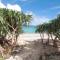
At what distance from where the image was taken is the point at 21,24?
68.6 feet

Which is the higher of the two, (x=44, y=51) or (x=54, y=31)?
(x=54, y=31)

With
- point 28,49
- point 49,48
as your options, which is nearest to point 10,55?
→ point 28,49

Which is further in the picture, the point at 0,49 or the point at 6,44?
the point at 6,44

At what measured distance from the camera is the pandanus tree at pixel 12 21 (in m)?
20.1

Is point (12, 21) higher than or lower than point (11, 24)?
higher

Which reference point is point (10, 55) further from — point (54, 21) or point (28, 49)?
point (54, 21)

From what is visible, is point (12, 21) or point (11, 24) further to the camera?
point (11, 24)

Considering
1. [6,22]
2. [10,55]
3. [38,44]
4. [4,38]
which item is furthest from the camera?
[38,44]

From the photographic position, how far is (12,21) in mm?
20516

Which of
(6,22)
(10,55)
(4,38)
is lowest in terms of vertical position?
(10,55)

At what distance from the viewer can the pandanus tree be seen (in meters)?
20.1

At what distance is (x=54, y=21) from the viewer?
66.6 feet

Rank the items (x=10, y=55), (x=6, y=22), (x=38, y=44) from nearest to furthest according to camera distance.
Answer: (x=10, y=55) < (x=6, y=22) < (x=38, y=44)

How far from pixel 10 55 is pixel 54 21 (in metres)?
4.79
